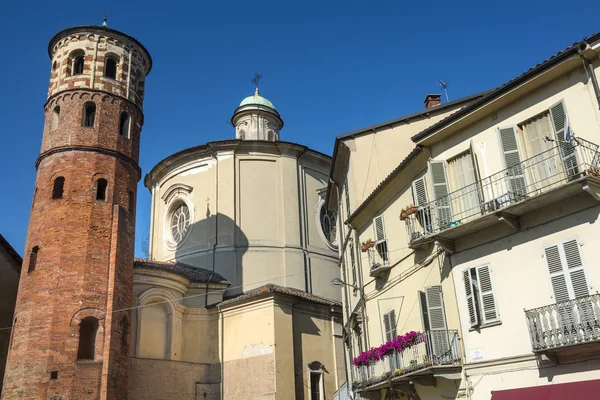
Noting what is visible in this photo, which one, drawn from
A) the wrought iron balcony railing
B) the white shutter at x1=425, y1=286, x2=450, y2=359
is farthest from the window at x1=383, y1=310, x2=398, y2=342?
the wrought iron balcony railing

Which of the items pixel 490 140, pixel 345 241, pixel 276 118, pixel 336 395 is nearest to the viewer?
pixel 490 140

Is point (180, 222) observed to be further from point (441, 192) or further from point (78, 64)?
point (441, 192)

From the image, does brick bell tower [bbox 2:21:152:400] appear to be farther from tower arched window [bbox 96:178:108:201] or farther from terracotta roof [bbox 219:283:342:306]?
terracotta roof [bbox 219:283:342:306]

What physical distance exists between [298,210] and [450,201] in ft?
60.6

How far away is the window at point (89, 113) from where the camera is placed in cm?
2457

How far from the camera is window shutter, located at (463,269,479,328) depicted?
1329cm

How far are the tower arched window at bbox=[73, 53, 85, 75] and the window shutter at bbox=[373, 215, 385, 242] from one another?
581 inches

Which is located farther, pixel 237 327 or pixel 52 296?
pixel 237 327

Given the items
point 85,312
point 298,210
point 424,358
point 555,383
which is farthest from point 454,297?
point 298,210

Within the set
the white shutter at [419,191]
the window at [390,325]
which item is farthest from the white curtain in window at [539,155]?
the window at [390,325]

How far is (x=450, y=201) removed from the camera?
14.4m

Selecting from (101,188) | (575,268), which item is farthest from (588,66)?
(101,188)

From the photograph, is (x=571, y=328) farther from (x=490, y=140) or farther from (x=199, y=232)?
(x=199, y=232)

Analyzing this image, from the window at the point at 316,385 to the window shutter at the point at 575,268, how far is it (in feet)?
54.9
